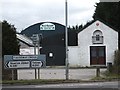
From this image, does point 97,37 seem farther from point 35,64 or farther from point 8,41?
point 35,64

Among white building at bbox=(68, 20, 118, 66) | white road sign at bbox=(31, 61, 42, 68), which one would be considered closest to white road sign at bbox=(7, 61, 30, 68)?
white road sign at bbox=(31, 61, 42, 68)

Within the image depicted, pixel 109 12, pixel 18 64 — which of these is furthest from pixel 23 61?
pixel 109 12

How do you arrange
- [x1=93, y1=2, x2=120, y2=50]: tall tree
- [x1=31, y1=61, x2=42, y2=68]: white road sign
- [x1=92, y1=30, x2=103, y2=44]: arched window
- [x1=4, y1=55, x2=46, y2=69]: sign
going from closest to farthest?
[x1=4, y1=55, x2=46, y2=69]: sign, [x1=31, y1=61, x2=42, y2=68]: white road sign, [x1=93, y1=2, x2=120, y2=50]: tall tree, [x1=92, y1=30, x2=103, y2=44]: arched window

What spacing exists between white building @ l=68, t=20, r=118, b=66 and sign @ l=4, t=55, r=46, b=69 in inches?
978

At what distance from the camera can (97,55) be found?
167 ft

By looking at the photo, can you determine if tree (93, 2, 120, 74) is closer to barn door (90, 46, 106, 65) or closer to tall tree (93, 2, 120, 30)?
tall tree (93, 2, 120, 30)

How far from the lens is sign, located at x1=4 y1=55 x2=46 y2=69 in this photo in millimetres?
25422

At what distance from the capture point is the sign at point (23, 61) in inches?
1001

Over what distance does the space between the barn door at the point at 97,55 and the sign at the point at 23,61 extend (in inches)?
1000

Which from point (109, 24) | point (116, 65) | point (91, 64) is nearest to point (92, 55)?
point (91, 64)

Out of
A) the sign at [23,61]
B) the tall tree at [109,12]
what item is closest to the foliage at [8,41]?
the sign at [23,61]

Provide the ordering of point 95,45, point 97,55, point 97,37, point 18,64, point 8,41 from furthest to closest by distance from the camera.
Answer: point 97,55
point 95,45
point 97,37
point 8,41
point 18,64

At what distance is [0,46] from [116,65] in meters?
9.19

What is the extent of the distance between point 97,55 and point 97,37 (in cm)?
239
